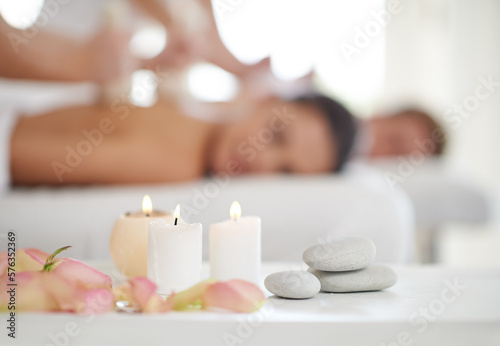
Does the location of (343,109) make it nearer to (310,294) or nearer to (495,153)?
(310,294)

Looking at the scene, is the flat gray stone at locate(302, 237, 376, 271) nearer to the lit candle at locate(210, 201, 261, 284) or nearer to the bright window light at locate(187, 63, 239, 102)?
the lit candle at locate(210, 201, 261, 284)

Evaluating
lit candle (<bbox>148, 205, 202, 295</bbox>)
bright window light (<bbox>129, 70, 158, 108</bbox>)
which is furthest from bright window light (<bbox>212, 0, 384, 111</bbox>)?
lit candle (<bbox>148, 205, 202, 295</bbox>)

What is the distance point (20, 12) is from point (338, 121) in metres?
1.68

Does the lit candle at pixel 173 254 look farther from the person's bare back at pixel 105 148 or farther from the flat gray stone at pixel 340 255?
the person's bare back at pixel 105 148

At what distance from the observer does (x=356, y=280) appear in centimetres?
75

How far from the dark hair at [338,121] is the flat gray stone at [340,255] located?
0.80 m

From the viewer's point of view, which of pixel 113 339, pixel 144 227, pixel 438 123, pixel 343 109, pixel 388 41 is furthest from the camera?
pixel 388 41

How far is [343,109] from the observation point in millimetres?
1574

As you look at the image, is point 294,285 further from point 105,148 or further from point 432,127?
point 432,127

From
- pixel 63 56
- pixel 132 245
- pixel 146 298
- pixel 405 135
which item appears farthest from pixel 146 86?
pixel 146 298

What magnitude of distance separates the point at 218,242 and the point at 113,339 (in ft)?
0.69

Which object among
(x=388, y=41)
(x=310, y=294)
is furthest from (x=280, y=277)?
(x=388, y=41)

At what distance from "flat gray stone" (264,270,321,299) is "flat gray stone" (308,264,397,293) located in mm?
40

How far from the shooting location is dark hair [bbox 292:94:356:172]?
1.54 m
